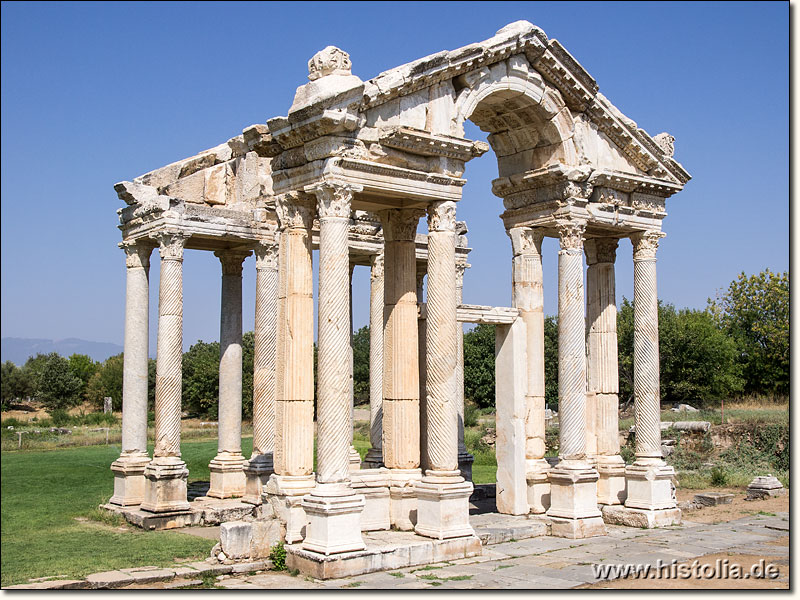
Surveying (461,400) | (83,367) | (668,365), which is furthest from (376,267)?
(83,367)

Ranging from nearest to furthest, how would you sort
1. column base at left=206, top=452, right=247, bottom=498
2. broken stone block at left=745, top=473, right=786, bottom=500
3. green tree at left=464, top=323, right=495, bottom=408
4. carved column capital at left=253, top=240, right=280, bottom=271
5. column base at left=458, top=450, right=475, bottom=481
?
column base at left=458, top=450, right=475, bottom=481
carved column capital at left=253, top=240, right=280, bottom=271
column base at left=206, top=452, right=247, bottom=498
broken stone block at left=745, top=473, right=786, bottom=500
green tree at left=464, top=323, right=495, bottom=408

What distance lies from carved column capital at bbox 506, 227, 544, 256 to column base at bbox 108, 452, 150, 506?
9.75m

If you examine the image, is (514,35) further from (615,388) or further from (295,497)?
(295,497)

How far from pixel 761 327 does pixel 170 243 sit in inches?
1735

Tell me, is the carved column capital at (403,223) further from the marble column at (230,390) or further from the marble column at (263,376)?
the marble column at (230,390)

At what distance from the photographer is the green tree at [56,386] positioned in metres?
61.7

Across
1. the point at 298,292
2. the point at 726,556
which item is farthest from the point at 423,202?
the point at 726,556

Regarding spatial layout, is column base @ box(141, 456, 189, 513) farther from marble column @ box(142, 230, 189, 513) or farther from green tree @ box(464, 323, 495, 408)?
green tree @ box(464, 323, 495, 408)

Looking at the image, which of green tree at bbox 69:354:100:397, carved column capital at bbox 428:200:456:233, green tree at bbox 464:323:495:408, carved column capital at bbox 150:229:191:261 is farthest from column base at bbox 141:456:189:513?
green tree at bbox 69:354:100:397

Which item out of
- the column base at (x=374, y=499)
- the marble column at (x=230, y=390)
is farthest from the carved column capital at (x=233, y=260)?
the column base at (x=374, y=499)

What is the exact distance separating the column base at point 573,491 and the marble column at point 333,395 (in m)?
5.25

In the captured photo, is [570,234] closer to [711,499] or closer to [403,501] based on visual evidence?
[403,501]

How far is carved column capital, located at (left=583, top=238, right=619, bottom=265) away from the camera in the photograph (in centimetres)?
1992

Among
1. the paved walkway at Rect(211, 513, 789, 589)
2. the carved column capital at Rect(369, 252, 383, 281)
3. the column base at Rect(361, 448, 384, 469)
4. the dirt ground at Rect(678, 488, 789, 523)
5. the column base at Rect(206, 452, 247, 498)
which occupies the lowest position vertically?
A: the dirt ground at Rect(678, 488, 789, 523)
